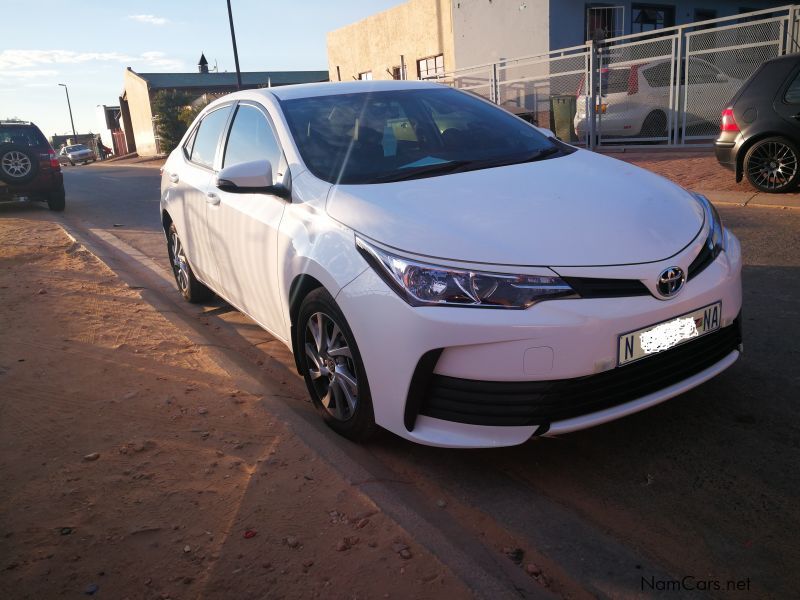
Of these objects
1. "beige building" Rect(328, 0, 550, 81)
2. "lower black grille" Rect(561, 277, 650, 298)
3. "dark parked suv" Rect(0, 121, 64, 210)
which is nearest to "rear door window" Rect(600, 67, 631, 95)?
"beige building" Rect(328, 0, 550, 81)

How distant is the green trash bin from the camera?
15.9m

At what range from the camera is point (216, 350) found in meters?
4.72

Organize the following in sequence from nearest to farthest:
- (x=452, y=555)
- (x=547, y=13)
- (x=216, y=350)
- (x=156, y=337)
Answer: (x=452, y=555)
(x=216, y=350)
(x=156, y=337)
(x=547, y=13)

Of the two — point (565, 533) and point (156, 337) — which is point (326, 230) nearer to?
point (565, 533)

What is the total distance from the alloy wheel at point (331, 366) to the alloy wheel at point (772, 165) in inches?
271

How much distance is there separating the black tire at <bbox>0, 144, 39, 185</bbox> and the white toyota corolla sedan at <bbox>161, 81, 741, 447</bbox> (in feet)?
37.9

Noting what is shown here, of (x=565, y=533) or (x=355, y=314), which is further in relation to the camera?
(x=355, y=314)

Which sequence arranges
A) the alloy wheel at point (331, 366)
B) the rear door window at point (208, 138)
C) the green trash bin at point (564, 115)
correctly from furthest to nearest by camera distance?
1. the green trash bin at point (564, 115)
2. the rear door window at point (208, 138)
3. the alloy wheel at point (331, 366)

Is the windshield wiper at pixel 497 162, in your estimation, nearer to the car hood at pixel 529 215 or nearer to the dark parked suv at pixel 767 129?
the car hood at pixel 529 215

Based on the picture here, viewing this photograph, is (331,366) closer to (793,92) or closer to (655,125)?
(793,92)

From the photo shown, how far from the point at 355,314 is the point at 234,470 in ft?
2.92

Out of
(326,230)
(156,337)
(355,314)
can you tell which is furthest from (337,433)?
(156,337)

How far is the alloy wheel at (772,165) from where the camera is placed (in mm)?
8078

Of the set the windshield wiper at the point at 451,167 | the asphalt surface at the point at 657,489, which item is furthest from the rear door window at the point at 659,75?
the windshield wiper at the point at 451,167
